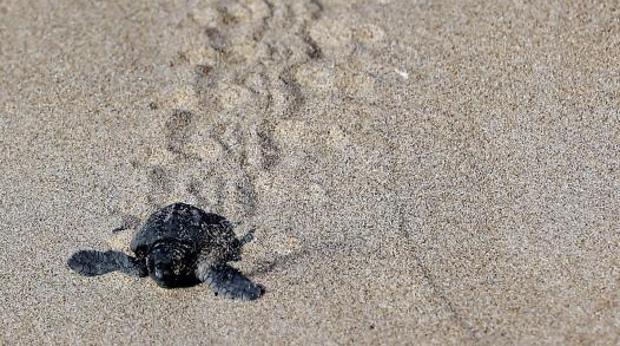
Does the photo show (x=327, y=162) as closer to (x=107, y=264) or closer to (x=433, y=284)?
(x=433, y=284)

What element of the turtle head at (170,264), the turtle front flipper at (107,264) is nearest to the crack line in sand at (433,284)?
the turtle head at (170,264)

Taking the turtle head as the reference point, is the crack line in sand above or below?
above

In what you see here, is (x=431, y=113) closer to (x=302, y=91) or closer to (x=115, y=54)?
(x=302, y=91)

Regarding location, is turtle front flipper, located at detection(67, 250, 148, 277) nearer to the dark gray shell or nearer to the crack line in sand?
the dark gray shell

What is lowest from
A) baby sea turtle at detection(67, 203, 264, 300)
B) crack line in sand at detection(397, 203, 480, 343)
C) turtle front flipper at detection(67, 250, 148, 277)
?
turtle front flipper at detection(67, 250, 148, 277)

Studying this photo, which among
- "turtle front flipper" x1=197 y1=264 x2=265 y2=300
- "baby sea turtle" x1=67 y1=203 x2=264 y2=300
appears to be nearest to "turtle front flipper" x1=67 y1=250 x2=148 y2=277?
"baby sea turtle" x1=67 y1=203 x2=264 y2=300

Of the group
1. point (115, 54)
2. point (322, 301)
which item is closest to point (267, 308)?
point (322, 301)

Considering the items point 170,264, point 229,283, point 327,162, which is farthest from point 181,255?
point 327,162
